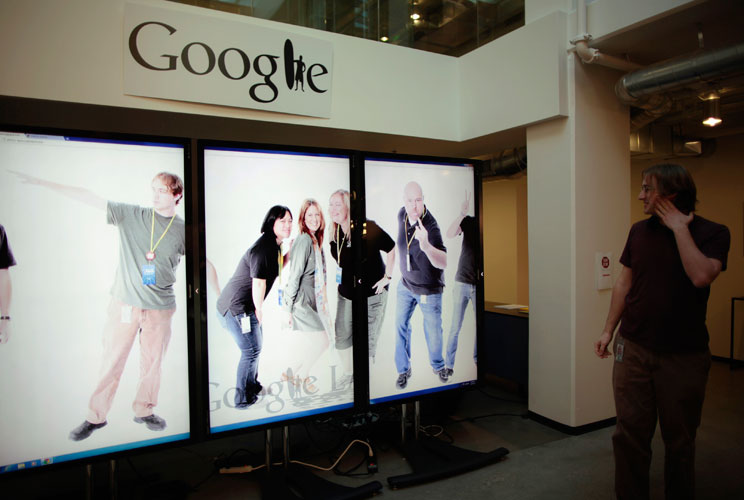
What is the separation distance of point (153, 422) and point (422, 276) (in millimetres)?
1746

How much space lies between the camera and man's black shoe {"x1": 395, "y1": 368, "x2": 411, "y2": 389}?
2.94m

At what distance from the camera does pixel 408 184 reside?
2.98 m

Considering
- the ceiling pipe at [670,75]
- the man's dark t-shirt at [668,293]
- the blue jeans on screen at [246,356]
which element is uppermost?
the ceiling pipe at [670,75]

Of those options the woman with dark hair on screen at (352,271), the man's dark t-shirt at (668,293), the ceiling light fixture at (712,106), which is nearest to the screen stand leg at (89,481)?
the woman with dark hair on screen at (352,271)

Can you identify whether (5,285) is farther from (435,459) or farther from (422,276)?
(435,459)

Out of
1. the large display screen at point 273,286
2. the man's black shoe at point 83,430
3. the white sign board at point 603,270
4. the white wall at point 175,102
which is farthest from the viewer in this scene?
the white sign board at point 603,270

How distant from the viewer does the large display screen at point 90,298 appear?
203cm

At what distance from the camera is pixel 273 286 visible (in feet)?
8.36

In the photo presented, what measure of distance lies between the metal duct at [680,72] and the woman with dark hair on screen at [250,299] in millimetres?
2609

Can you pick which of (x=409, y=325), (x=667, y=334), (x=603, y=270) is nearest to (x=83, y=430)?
(x=409, y=325)

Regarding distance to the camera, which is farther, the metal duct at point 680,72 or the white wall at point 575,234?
the white wall at point 575,234

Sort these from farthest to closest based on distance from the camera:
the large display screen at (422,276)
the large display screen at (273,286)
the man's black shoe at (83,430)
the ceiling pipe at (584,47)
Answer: the ceiling pipe at (584,47) → the large display screen at (422,276) → the large display screen at (273,286) → the man's black shoe at (83,430)

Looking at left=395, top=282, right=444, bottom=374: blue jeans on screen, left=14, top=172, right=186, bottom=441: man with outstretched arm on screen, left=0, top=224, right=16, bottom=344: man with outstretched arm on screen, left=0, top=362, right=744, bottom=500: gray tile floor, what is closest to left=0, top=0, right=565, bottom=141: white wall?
left=14, top=172, right=186, bottom=441: man with outstretched arm on screen

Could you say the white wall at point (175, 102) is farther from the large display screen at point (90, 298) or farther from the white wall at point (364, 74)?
the large display screen at point (90, 298)
